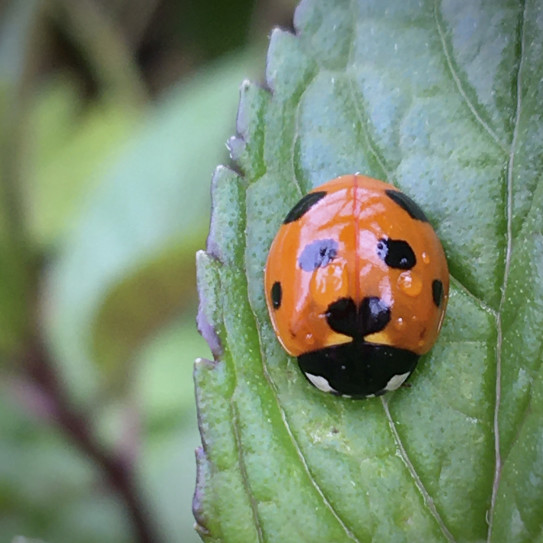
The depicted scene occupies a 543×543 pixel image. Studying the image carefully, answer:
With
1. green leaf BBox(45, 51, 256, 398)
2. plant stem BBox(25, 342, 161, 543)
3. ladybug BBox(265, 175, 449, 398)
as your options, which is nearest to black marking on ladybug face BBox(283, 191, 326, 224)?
ladybug BBox(265, 175, 449, 398)

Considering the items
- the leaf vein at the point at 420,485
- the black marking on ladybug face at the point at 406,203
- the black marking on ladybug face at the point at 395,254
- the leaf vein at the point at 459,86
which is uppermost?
the leaf vein at the point at 459,86

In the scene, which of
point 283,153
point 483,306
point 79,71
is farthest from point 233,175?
point 79,71

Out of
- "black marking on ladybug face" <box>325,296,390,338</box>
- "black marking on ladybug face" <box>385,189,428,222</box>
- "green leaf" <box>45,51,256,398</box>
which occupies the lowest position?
"black marking on ladybug face" <box>325,296,390,338</box>

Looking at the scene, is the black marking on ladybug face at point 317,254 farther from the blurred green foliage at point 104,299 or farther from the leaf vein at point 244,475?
the blurred green foliage at point 104,299

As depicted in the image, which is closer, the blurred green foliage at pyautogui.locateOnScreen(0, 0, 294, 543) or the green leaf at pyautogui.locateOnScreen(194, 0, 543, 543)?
the green leaf at pyautogui.locateOnScreen(194, 0, 543, 543)

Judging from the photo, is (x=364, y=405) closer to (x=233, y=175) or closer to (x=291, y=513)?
(x=291, y=513)

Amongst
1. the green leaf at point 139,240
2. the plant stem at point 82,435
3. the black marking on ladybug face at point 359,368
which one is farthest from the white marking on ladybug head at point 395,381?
the plant stem at point 82,435

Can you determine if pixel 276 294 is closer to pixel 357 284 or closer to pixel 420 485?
pixel 357 284

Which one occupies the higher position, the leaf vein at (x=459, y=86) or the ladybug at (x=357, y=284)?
the leaf vein at (x=459, y=86)

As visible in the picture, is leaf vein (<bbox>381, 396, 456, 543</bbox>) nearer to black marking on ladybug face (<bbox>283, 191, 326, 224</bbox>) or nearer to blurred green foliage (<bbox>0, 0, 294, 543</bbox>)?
black marking on ladybug face (<bbox>283, 191, 326, 224</bbox>)
